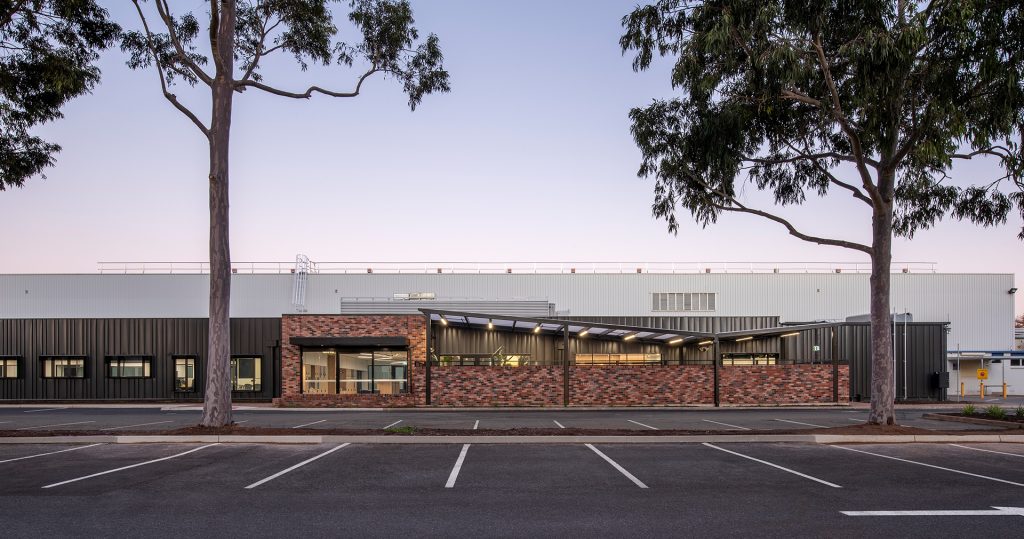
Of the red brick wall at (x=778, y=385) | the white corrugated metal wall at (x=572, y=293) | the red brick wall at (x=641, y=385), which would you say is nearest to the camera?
the red brick wall at (x=641, y=385)

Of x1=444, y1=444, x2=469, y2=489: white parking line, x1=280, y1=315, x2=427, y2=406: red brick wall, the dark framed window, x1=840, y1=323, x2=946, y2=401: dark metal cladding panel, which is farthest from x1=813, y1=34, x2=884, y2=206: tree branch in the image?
the dark framed window

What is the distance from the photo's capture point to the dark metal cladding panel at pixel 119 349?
30.7 m

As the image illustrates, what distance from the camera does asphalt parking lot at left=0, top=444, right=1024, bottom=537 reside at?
731cm

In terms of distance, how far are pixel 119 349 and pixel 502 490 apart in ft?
91.7

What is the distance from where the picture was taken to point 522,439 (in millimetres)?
14188

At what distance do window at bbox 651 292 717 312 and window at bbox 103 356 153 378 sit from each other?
85.6 feet

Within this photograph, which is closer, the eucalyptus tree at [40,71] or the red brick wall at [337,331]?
the eucalyptus tree at [40,71]

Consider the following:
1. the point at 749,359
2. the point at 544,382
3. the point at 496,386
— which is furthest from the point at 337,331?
the point at 749,359

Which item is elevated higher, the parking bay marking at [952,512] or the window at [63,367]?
the parking bay marking at [952,512]

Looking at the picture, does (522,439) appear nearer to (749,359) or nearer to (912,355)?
(749,359)

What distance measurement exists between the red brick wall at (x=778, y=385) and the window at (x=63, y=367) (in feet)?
92.2

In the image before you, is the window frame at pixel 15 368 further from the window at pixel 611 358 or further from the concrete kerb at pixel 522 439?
the window at pixel 611 358

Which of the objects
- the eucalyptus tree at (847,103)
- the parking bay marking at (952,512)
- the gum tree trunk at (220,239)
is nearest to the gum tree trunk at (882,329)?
the eucalyptus tree at (847,103)

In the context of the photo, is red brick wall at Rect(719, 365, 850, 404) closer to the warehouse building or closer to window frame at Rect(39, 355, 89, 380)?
the warehouse building
